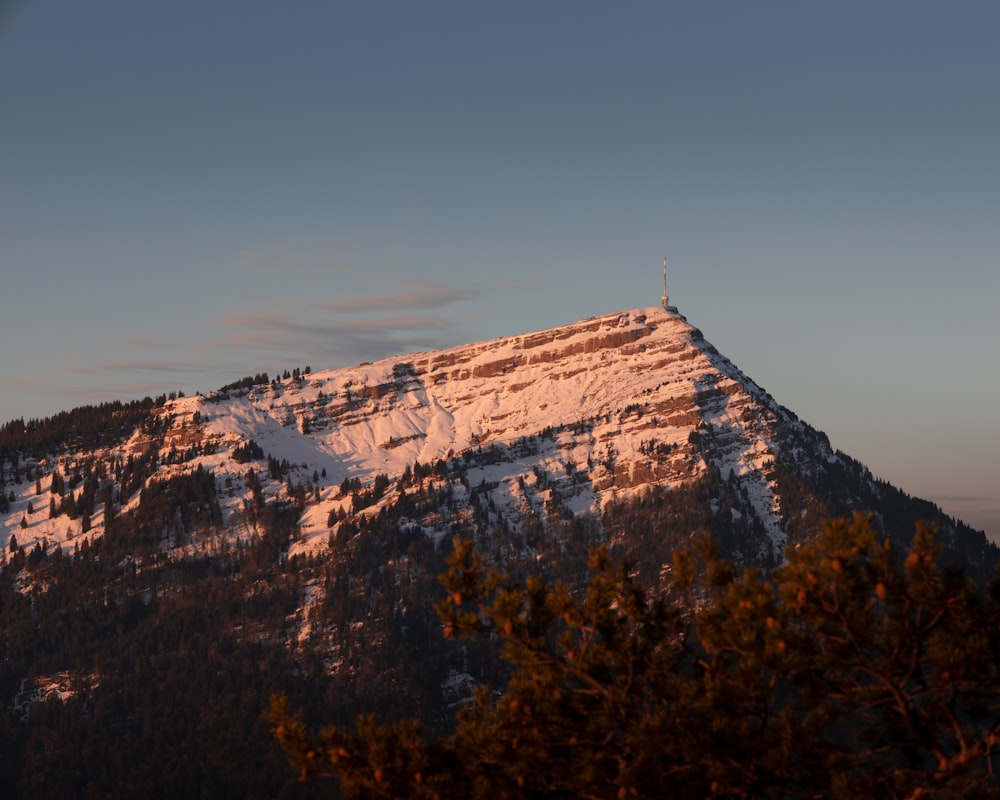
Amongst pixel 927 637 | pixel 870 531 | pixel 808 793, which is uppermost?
pixel 870 531

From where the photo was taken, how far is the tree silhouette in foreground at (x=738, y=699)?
4431 centimetres

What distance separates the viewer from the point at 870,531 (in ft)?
146

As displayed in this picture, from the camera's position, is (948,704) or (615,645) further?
(615,645)

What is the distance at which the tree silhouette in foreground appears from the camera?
4431 centimetres

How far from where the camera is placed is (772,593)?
45.4m

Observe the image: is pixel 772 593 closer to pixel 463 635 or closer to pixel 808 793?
pixel 808 793

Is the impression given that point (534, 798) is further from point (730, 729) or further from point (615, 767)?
point (730, 729)

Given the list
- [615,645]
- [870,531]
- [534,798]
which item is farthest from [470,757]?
[870,531]

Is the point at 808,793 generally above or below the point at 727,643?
below

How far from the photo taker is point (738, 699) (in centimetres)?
4556

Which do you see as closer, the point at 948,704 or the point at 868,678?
the point at 948,704

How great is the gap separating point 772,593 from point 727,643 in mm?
2327

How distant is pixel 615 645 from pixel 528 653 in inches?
117

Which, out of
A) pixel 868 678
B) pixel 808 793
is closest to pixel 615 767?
pixel 808 793
